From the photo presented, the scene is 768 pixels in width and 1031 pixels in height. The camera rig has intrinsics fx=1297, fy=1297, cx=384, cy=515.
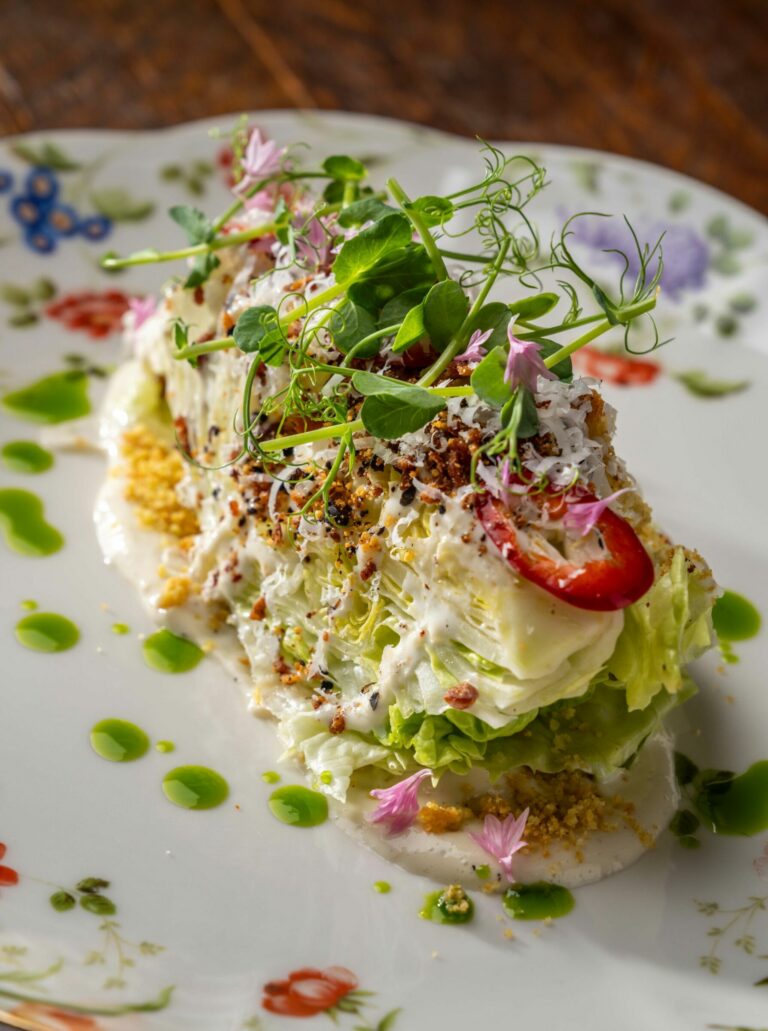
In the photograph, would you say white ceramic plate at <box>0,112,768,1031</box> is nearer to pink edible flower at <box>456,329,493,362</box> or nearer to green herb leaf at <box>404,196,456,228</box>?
pink edible flower at <box>456,329,493,362</box>

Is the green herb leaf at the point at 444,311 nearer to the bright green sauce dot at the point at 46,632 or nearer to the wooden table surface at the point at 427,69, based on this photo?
the bright green sauce dot at the point at 46,632

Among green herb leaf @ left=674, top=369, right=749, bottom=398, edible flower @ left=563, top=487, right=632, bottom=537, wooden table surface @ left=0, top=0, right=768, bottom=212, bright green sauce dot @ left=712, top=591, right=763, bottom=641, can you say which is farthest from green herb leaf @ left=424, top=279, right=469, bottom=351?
wooden table surface @ left=0, top=0, right=768, bottom=212

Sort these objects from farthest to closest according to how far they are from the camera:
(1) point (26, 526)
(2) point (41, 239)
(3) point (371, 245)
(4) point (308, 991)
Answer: (2) point (41, 239) → (1) point (26, 526) → (3) point (371, 245) → (4) point (308, 991)

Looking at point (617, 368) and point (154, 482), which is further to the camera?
point (617, 368)

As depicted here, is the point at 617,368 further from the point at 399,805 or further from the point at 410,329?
the point at 399,805

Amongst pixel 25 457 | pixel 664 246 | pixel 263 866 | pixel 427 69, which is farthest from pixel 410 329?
pixel 427 69

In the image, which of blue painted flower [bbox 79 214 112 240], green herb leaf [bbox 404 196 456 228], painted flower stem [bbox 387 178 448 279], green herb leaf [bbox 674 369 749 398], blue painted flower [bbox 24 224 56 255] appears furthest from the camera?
blue painted flower [bbox 79 214 112 240]

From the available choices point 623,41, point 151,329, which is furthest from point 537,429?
point 623,41

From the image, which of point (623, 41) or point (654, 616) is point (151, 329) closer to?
point (654, 616)
